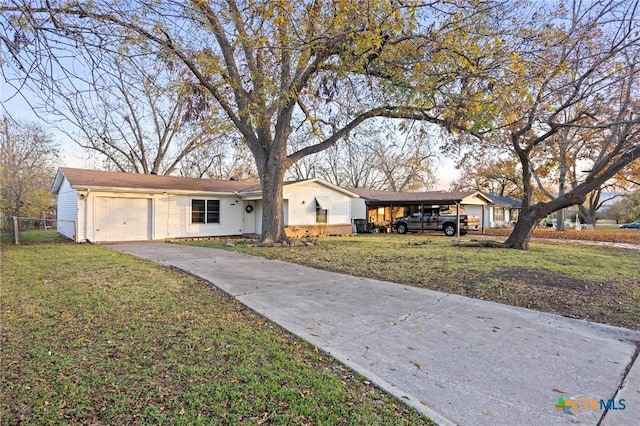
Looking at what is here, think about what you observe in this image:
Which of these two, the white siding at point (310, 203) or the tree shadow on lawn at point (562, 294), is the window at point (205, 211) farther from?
the tree shadow on lawn at point (562, 294)

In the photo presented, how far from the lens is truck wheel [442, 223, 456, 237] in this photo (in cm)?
2045

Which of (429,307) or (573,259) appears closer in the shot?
(429,307)

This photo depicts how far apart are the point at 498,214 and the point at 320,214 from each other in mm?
22871

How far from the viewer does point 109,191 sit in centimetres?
1432

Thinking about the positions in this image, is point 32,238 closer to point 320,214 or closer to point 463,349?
point 320,214

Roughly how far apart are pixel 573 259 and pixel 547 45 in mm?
6790

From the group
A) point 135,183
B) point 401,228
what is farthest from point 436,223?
point 135,183

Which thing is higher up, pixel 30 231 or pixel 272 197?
pixel 272 197

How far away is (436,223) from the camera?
21.3 metres

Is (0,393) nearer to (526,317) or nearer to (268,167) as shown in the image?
(526,317)

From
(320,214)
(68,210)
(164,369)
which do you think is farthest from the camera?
(320,214)

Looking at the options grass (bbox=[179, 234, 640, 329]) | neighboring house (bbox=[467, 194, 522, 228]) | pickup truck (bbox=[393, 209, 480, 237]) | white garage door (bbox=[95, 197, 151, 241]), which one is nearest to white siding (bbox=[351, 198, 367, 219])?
pickup truck (bbox=[393, 209, 480, 237])

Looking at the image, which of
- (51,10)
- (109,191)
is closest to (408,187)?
(109,191)

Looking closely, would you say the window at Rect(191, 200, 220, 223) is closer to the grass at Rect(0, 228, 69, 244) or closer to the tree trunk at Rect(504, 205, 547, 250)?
the grass at Rect(0, 228, 69, 244)
